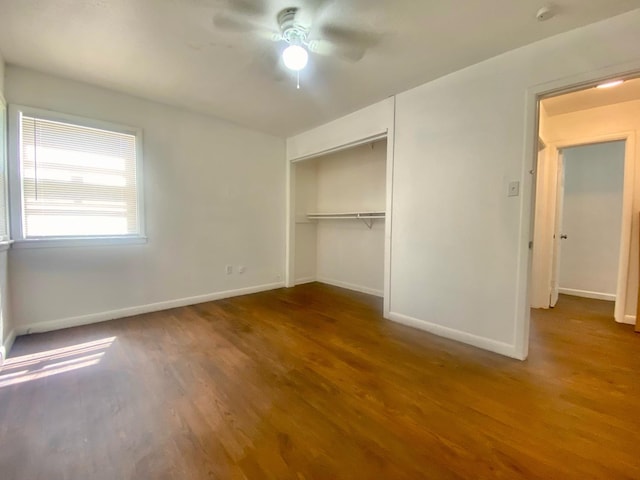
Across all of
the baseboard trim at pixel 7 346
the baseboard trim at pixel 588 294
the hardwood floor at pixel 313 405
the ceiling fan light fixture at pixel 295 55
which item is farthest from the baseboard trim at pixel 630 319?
the baseboard trim at pixel 7 346

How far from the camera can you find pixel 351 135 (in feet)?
12.0

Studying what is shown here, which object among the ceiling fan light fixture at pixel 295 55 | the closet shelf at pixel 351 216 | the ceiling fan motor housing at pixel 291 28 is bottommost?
the closet shelf at pixel 351 216

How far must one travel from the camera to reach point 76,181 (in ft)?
9.55

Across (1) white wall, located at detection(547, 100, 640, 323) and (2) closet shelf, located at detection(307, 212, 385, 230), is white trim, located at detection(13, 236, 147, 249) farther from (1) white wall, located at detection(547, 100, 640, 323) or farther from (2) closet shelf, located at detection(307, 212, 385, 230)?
(1) white wall, located at detection(547, 100, 640, 323)

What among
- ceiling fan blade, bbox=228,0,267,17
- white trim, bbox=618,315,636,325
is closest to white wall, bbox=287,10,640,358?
ceiling fan blade, bbox=228,0,267,17

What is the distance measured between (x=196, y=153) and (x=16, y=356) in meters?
2.73

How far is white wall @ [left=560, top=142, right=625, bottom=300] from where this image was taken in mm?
4113

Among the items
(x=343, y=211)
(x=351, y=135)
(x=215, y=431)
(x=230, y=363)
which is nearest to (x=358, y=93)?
(x=351, y=135)

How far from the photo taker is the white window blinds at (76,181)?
2.70m

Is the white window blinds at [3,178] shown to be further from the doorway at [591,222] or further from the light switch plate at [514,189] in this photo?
the doorway at [591,222]

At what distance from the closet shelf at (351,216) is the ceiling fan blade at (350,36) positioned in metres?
2.35

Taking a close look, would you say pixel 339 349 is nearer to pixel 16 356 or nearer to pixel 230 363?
pixel 230 363

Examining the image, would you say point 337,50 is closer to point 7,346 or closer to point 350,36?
point 350,36

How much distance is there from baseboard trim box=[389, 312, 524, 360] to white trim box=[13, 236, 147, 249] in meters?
3.20
